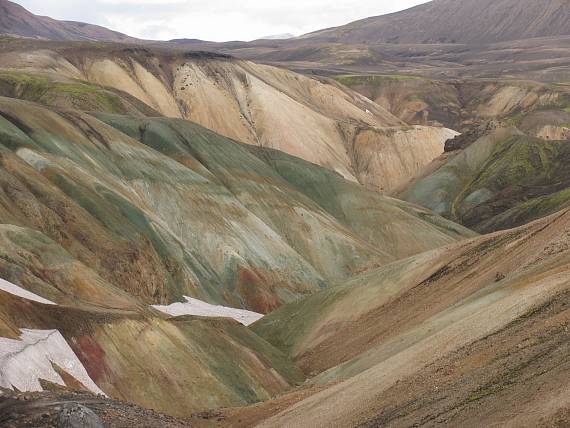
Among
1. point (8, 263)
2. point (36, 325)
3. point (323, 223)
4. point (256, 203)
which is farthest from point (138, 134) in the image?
point (36, 325)

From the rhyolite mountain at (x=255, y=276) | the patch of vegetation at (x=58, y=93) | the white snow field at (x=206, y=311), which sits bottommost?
the white snow field at (x=206, y=311)

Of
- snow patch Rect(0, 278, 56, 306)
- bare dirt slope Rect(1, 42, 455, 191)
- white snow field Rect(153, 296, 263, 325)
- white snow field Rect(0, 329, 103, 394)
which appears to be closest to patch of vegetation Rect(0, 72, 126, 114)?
bare dirt slope Rect(1, 42, 455, 191)

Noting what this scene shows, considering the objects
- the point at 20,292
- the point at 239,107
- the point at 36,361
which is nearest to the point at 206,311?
the point at 20,292

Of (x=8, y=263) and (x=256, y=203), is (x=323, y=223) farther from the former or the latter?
(x=8, y=263)

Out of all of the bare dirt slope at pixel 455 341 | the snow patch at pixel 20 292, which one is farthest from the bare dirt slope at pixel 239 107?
the snow patch at pixel 20 292

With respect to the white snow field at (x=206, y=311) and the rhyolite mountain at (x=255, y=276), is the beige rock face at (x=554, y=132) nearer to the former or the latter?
the rhyolite mountain at (x=255, y=276)

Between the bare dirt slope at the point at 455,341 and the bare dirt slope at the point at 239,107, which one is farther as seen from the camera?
the bare dirt slope at the point at 239,107
